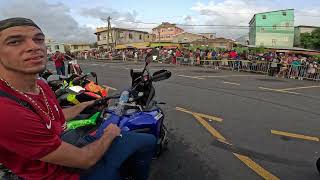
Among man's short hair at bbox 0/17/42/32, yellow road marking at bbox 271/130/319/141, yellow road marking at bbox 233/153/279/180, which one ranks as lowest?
yellow road marking at bbox 233/153/279/180

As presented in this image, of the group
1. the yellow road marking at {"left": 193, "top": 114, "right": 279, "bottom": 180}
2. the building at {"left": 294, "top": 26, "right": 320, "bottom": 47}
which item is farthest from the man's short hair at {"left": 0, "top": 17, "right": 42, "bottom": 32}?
the building at {"left": 294, "top": 26, "right": 320, "bottom": 47}

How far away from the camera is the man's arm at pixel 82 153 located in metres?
1.99

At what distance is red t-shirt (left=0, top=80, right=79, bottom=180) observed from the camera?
1842mm

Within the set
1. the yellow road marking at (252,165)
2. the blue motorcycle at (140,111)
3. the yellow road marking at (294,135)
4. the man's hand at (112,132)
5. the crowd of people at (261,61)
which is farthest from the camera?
the crowd of people at (261,61)

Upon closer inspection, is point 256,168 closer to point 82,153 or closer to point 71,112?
point 71,112

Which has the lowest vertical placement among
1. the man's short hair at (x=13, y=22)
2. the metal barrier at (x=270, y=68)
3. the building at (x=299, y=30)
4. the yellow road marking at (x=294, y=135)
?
the yellow road marking at (x=294, y=135)

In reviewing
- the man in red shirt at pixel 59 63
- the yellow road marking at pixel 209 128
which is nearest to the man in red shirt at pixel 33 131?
the yellow road marking at pixel 209 128

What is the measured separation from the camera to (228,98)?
36.4 ft

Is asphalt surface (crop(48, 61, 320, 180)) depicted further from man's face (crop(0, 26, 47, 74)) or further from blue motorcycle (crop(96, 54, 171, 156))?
man's face (crop(0, 26, 47, 74))

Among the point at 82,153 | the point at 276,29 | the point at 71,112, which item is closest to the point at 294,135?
the point at 71,112

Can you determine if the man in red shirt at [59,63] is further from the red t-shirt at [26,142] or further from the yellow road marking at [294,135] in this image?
the red t-shirt at [26,142]

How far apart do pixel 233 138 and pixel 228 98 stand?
15.8 feet

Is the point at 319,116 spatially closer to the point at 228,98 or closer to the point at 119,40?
the point at 228,98

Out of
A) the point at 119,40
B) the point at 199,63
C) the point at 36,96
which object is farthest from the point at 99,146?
the point at 119,40
